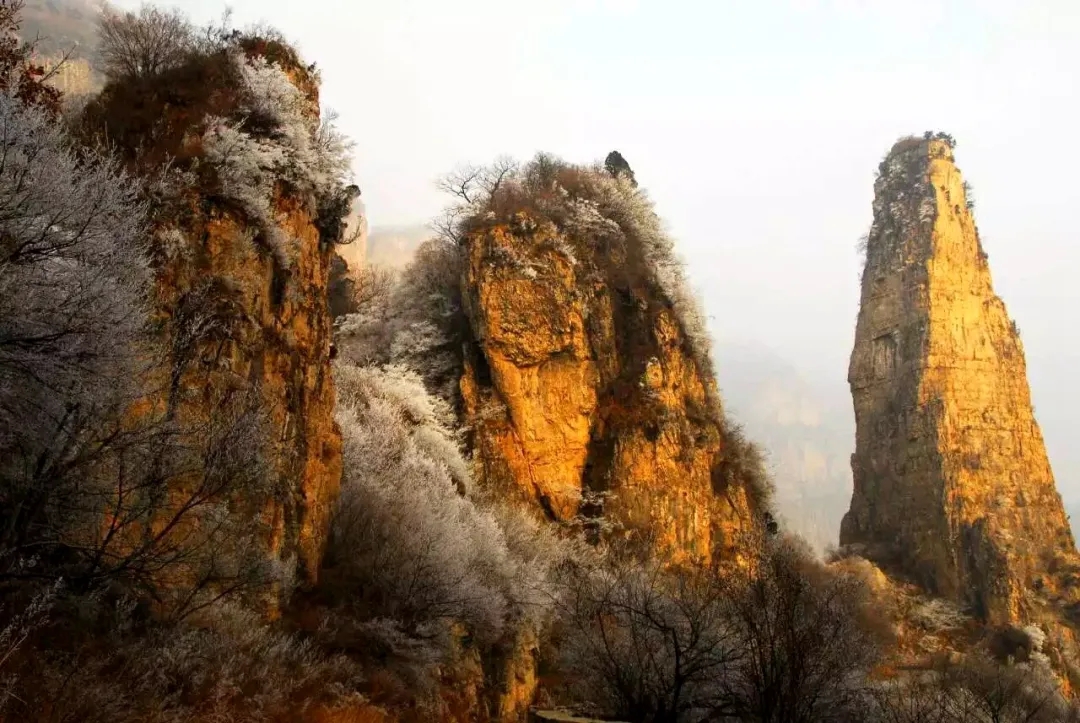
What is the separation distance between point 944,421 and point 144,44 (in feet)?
191

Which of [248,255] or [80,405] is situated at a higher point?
[248,255]

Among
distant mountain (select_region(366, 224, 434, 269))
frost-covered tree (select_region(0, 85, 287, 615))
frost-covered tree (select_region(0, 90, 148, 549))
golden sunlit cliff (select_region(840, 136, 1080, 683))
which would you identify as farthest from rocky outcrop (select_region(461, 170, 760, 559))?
distant mountain (select_region(366, 224, 434, 269))

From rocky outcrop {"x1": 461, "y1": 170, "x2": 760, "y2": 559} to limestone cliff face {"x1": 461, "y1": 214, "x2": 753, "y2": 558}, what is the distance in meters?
0.04

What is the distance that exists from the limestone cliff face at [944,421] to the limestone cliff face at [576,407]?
2872cm

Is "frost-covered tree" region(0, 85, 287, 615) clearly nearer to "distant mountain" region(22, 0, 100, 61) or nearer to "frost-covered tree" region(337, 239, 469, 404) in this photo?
"frost-covered tree" region(337, 239, 469, 404)

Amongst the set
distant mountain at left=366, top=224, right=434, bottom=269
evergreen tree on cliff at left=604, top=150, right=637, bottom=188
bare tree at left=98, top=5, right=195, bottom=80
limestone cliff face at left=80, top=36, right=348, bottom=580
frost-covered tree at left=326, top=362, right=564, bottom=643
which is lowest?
frost-covered tree at left=326, top=362, right=564, bottom=643

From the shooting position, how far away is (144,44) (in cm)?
1636

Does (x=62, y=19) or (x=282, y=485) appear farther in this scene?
(x=62, y=19)

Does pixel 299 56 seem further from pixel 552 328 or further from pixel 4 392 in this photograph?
pixel 552 328

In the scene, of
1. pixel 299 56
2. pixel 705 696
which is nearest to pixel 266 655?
pixel 705 696

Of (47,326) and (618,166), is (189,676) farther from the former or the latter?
(618,166)

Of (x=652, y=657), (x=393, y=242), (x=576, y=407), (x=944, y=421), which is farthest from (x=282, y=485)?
(x=393, y=242)

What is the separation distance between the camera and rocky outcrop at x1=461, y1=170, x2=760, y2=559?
3056 centimetres

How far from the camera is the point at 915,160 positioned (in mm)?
67688
